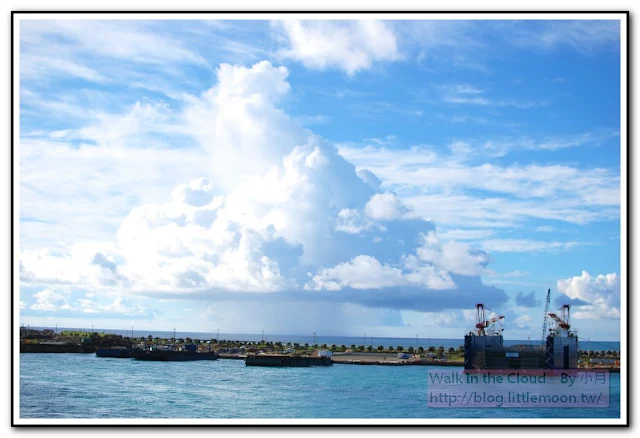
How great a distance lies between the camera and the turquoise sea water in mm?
29906

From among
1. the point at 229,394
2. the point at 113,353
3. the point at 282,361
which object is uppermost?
the point at 229,394

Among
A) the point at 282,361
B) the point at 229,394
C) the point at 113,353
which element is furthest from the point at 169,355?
the point at 229,394

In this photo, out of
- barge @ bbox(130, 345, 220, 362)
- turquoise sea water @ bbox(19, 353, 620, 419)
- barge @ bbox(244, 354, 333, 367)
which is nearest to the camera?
turquoise sea water @ bbox(19, 353, 620, 419)

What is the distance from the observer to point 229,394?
41000 mm

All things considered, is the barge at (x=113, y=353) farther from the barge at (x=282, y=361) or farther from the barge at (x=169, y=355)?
the barge at (x=282, y=361)

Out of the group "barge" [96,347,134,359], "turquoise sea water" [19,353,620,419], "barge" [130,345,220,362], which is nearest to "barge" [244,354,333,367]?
"turquoise sea water" [19,353,620,419]

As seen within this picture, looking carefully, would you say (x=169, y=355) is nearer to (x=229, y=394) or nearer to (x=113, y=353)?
(x=113, y=353)

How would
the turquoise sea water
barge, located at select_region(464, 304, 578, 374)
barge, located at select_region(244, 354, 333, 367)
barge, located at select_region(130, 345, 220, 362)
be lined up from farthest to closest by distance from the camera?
barge, located at select_region(130, 345, 220, 362) < barge, located at select_region(244, 354, 333, 367) < barge, located at select_region(464, 304, 578, 374) < the turquoise sea water

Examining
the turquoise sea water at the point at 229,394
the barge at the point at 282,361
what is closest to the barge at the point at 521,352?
the turquoise sea water at the point at 229,394

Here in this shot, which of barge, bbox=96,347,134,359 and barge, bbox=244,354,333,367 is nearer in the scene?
barge, bbox=244,354,333,367

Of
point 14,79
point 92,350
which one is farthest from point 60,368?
point 14,79

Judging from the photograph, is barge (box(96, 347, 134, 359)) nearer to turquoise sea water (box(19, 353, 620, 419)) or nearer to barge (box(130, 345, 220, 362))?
barge (box(130, 345, 220, 362))
